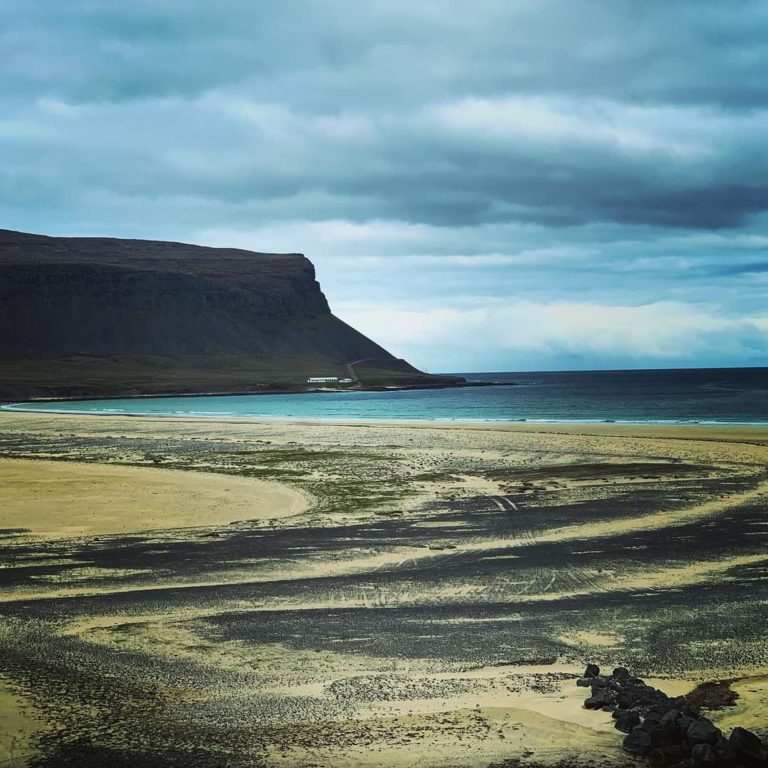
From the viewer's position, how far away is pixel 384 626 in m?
10.0

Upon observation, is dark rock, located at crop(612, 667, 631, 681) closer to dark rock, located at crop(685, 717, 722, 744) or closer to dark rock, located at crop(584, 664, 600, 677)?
dark rock, located at crop(584, 664, 600, 677)

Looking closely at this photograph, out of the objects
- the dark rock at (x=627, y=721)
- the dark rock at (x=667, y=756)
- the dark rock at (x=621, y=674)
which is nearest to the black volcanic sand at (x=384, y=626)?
the dark rock at (x=627, y=721)

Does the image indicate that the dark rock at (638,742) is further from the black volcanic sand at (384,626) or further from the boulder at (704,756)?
the boulder at (704,756)

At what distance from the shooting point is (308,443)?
41.5 metres

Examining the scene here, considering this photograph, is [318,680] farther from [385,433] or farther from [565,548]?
[385,433]

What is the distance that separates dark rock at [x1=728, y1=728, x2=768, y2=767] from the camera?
608 cm

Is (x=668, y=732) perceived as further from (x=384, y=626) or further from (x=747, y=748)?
(x=384, y=626)

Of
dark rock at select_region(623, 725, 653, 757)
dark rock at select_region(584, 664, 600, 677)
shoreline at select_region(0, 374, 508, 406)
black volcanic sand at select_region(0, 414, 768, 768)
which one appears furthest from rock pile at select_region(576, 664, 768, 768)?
shoreline at select_region(0, 374, 508, 406)

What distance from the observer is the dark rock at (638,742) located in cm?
647

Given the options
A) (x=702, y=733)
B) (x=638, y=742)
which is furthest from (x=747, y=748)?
(x=638, y=742)

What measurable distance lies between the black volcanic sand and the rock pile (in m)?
0.17

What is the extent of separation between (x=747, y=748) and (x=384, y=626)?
476cm

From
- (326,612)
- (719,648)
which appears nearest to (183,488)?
(326,612)

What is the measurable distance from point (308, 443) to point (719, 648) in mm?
33298
